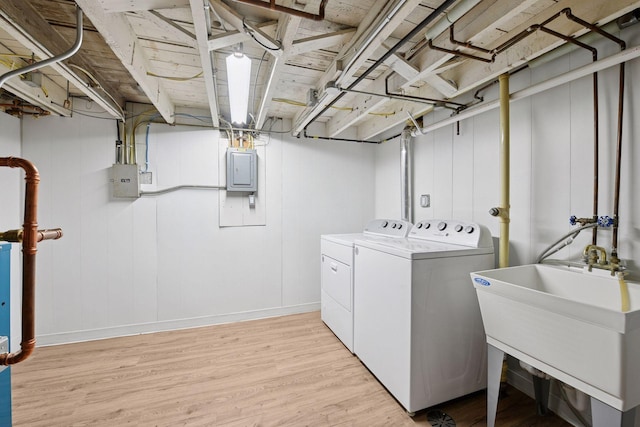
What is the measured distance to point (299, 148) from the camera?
3.21 meters

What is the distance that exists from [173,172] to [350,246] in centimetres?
192

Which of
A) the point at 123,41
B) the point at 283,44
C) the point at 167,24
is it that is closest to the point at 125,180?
the point at 123,41

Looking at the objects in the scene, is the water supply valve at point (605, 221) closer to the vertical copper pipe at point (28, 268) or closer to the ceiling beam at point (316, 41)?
the ceiling beam at point (316, 41)

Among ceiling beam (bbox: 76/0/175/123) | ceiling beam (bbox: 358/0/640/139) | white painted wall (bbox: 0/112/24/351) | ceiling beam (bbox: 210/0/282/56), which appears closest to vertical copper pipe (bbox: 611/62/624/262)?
ceiling beam (bbox: 358/0/640/139)

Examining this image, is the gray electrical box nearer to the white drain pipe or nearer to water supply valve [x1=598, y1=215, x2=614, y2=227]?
the white drain pipe

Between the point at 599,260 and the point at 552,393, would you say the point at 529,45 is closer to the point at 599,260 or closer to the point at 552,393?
the point at 599,260

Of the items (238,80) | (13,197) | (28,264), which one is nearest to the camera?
(28,264)

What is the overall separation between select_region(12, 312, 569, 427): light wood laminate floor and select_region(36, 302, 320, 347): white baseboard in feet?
0.27

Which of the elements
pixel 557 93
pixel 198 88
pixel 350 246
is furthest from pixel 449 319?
pixel 198 88

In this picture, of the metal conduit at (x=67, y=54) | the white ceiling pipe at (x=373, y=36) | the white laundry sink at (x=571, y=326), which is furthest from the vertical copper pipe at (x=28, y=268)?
the white laundry sink at (x=571, y=326)

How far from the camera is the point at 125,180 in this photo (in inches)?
102

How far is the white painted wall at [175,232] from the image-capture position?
250cm

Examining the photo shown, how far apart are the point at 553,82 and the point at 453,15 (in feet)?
2.46

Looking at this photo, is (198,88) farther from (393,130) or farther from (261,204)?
(393,130)
